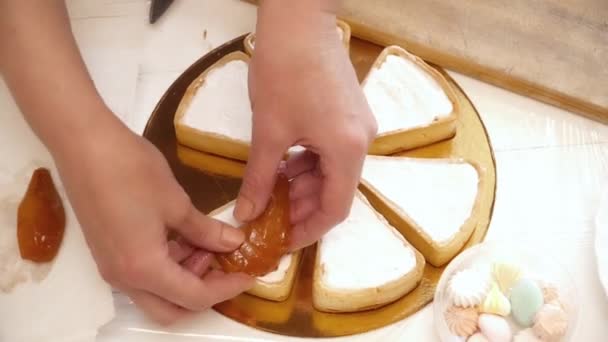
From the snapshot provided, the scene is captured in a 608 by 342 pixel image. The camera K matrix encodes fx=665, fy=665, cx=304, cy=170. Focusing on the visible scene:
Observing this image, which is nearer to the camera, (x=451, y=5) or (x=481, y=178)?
(x=481, y=178)

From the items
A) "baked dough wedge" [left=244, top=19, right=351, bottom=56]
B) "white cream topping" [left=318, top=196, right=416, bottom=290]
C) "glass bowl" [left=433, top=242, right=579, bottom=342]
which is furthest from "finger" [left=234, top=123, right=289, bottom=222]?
"baked dough wedge" [left=244, top=19, right=351, bottom=56]

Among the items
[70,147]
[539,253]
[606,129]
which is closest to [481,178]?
[539,253]

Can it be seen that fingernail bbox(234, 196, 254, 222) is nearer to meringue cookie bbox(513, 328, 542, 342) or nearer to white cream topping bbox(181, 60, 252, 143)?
white cream topping bbox(181, 60, 252, 143)

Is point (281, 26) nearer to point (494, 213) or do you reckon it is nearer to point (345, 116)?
point (345, 116)

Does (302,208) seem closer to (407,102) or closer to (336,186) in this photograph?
(336,186)

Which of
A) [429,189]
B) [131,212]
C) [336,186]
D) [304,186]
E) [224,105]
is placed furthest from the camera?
[224,105]

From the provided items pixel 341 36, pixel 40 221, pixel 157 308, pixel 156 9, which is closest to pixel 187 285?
pixel 157 308
